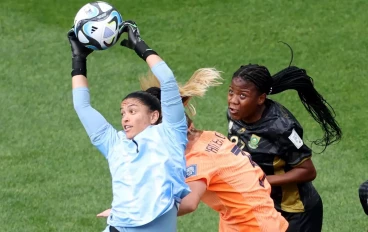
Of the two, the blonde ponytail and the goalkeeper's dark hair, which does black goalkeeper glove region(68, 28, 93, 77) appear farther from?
the goalkeeper's dark hair

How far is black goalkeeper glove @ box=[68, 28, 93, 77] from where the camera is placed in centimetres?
565

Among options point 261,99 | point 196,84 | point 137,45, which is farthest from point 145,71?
point 137,45

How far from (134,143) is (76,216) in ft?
9.67

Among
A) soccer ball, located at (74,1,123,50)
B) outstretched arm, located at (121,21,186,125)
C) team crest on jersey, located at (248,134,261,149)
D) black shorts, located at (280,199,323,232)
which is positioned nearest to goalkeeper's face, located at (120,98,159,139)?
outstretched arm, located at (121,21,186,125)

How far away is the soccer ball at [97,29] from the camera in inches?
224

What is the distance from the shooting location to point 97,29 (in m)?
5.69

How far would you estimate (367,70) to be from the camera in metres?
11.0

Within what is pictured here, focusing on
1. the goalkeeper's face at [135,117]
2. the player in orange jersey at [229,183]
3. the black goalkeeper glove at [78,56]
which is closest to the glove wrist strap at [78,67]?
the black goalkeeper glove at [78,56]

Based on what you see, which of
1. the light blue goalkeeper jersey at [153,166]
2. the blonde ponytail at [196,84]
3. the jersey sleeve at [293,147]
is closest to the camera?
the light blue goalkeeper jersey at [153,166]

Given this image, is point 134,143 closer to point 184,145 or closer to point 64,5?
point 184,145

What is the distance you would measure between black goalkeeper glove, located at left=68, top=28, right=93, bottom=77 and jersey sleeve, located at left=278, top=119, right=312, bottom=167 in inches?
60.5

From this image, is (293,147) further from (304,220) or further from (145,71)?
(145,71)

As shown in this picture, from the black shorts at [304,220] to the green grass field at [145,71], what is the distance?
138 cm

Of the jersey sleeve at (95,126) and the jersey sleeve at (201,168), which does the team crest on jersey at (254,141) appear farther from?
the jersey sleeve at (95,126)
